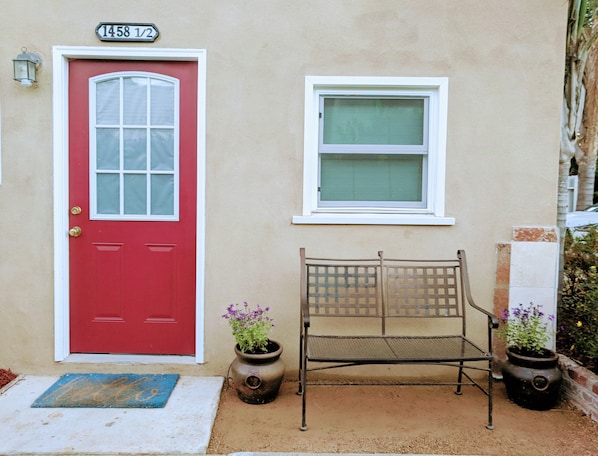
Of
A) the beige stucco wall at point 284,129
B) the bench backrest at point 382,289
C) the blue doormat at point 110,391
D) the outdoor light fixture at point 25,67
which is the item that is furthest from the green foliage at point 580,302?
the outdoor light fixture at point 25,67

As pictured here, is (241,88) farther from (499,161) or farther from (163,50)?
(499,161)

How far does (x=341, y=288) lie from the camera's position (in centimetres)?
352

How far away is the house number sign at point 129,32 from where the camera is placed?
3.48m

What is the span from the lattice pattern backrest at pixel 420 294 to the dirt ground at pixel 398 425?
626 mm

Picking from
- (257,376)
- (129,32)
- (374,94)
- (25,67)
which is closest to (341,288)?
(257,376)

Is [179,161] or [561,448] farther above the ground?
[179,161]

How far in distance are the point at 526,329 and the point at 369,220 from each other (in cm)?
A: 137

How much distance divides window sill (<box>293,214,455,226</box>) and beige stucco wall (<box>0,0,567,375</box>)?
2.3 inches

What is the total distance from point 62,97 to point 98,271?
1.36 meters

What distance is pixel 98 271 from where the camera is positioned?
367 cm

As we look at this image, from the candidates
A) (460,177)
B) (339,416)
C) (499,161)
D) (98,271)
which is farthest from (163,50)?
(339,416)

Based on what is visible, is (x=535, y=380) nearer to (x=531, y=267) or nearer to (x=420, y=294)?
(x=531, y=267)

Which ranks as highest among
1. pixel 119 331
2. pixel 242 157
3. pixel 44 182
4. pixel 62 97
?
pixel 62 97

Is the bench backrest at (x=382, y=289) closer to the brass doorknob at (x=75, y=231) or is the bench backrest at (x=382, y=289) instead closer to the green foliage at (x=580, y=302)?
the green foliage at (x=580, y=302)
